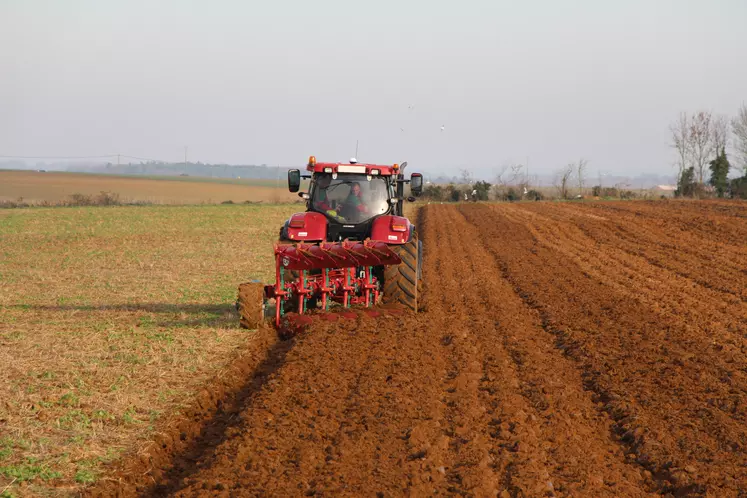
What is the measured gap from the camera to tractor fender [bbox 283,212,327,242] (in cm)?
1065

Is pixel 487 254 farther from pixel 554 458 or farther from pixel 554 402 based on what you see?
pixel 554 458

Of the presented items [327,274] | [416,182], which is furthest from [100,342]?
[416,182]

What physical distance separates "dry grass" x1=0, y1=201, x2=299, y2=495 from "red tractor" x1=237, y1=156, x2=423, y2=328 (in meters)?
0.91

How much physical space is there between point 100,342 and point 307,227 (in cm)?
304

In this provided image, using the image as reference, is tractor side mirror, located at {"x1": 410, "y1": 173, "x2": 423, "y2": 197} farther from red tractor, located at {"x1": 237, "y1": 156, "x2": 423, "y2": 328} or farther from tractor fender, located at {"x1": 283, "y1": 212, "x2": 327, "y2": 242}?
tractor fender, located at {"x1": 283, "y1": 212, "x2": 327, "y2": 242}

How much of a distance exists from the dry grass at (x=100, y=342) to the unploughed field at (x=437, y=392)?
0.05m

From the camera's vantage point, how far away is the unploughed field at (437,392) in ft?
17.2

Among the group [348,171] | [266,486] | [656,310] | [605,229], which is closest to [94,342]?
[348,171]

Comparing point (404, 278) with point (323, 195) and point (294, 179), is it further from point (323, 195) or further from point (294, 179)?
point (294, 179)

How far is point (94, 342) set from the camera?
9.45 m

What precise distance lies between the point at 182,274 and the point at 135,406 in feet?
31.5

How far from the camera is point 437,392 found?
7.13 meters

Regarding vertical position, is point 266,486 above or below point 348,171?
below

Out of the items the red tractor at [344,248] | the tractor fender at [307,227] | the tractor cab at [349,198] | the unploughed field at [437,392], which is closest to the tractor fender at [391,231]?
the red tractor at [344,248]
